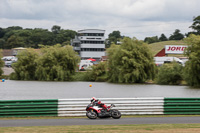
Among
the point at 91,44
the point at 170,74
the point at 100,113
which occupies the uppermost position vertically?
the point at 91,44

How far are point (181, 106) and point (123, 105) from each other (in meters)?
3.46

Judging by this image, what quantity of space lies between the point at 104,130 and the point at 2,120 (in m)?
6.32

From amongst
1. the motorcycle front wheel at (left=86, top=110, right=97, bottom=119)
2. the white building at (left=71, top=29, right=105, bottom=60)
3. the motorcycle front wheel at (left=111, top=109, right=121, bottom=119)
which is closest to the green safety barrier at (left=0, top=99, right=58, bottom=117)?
the motorcycle front wheel at (left=86, top=110, right=97, bottom=119)

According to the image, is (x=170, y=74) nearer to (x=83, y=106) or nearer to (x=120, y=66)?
(x=120, y=66)

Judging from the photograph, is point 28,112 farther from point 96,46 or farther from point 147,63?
point 96,46

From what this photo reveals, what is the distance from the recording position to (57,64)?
7806 centimetres

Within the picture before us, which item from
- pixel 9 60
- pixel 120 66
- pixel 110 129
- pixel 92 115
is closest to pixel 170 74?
pixel 120 66

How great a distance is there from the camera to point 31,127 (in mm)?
16672

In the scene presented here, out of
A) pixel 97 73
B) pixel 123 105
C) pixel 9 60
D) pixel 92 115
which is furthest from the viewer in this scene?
pixel 9 60

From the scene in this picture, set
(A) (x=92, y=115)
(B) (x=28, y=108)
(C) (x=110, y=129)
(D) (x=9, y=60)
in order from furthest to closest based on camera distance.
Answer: (D) (x=9, y=60), (B) (x=28, y=108), (A) (x=92, y=115), (C) (x=110, y=129)

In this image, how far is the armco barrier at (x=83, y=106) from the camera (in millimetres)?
20062

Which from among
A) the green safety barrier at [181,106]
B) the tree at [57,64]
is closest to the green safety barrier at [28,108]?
the green safety barrier at [181,106]

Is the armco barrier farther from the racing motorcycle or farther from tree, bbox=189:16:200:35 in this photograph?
tree, bbox=189:16:200:35

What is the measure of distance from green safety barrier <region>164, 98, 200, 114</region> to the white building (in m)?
128
